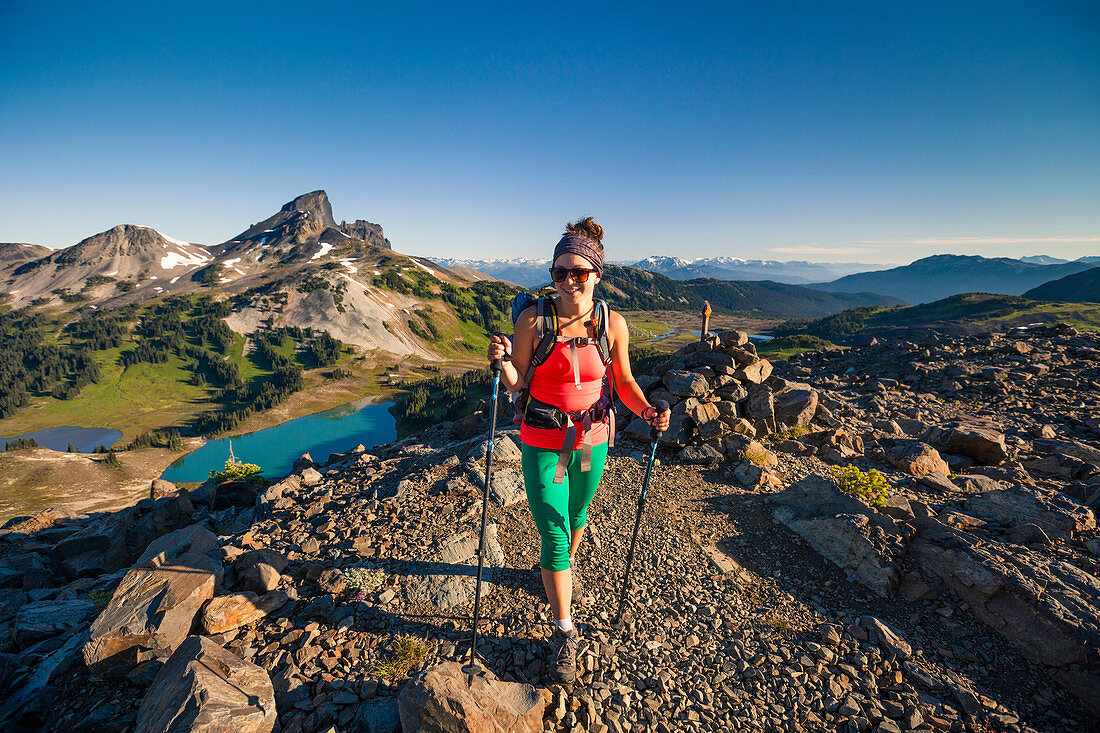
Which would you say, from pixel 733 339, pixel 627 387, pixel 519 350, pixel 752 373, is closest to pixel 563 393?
pixel 519 350

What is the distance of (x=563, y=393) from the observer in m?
5.07

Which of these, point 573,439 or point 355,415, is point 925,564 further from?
point 355,415

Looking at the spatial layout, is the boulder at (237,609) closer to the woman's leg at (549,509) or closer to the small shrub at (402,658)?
the small shrub at (402,658)

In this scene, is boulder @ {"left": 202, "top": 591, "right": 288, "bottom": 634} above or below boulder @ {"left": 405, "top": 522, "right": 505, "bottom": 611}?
above

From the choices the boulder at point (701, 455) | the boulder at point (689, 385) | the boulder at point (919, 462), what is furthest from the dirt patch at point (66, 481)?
the boulder at point (919, 462)

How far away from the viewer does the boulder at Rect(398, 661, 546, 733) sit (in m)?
4.00

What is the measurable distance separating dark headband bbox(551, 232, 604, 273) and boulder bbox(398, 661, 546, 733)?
486 cm

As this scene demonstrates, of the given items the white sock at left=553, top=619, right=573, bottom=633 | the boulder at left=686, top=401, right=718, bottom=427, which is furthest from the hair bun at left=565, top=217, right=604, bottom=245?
the boulder at left=686, top=401, right=718, bottom=427

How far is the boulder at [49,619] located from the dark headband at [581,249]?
9902 mm

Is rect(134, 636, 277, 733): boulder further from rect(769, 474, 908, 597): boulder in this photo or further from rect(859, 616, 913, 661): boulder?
rect(769, 474, 908, 597): boulder

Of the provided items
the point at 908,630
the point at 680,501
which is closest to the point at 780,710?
the point at 908,630

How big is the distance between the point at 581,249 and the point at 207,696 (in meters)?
6.26

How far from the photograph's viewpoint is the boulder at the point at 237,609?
5631 millimetres

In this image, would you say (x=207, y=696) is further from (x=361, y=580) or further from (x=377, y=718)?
(x=361, y=580)
